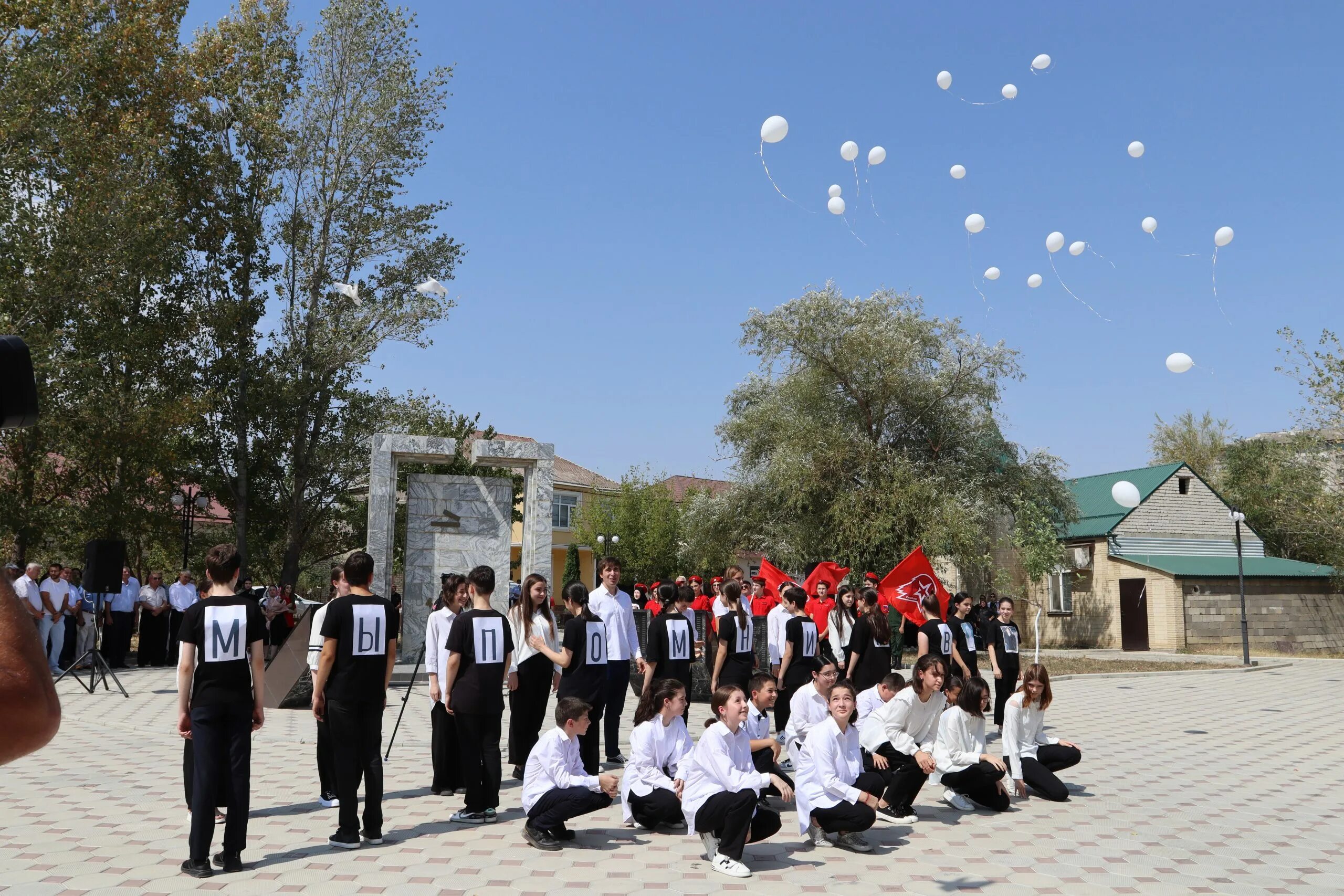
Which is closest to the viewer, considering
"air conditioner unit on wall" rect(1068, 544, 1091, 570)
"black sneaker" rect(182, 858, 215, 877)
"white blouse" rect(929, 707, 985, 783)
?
A: "black sneaker" rect(182, 858, 215, 877)

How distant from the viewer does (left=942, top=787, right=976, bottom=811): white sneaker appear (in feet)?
29.8

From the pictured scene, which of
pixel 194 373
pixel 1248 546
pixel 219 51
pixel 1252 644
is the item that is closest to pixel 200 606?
pixel 194 373

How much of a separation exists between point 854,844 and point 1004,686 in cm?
583

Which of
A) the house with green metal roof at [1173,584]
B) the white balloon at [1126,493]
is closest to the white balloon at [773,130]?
the white balloon at [1126,493]

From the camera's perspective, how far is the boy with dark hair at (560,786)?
743 centimetres

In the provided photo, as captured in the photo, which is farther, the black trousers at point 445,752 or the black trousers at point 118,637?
the black trousers at point 118,637

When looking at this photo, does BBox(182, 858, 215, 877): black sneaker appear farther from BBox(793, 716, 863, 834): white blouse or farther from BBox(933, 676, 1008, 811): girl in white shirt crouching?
BBox(933, 676, 1008, 811): girl in white shirt crouching

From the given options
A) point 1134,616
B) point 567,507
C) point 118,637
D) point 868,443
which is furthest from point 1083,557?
→ point 567,507

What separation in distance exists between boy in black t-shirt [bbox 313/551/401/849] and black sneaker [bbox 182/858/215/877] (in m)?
0.92

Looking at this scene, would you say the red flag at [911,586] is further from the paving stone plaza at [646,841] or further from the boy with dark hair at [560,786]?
the boy with dark hair at [560,786]

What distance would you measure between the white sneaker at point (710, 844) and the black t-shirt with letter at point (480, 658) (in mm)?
1871

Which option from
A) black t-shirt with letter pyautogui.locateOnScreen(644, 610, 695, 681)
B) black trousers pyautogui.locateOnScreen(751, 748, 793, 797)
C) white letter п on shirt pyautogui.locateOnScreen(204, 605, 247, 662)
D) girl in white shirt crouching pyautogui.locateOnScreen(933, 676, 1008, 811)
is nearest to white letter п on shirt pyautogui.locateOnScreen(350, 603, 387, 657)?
white letter п on shirt pyautogui.locateOnScreen(204, 605, 247, 662)

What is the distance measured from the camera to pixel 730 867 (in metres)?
6.81

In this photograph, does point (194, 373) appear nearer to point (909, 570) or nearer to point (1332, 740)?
point (909, 570)
